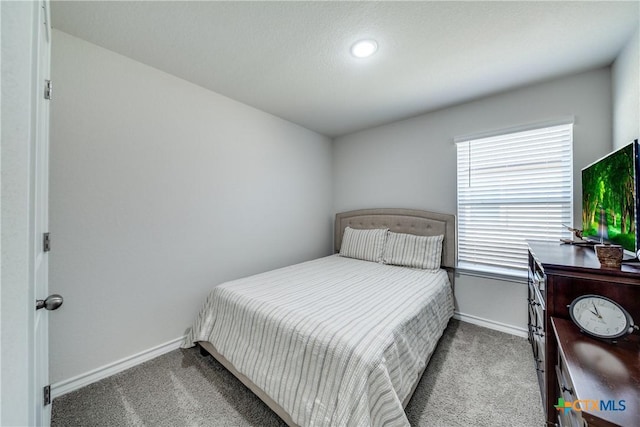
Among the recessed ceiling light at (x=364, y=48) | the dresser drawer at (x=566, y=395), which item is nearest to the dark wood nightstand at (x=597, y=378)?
the dresser drawer at (x=566, y=395)

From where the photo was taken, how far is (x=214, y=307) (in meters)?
1.95

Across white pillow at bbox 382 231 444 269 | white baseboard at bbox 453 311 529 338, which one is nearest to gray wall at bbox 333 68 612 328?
white baseboard at bbox 453 311 529 338

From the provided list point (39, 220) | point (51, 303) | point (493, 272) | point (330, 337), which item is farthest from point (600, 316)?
point (39, 220)

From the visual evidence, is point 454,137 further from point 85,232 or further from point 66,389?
point 66,389

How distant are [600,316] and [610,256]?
0.90 feet

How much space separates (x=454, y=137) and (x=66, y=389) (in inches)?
156

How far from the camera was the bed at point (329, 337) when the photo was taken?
113cm

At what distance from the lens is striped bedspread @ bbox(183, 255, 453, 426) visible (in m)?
1.13

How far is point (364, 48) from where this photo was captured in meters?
1.75

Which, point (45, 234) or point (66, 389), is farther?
point (66, 389)

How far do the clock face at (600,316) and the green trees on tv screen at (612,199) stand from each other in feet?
1.15

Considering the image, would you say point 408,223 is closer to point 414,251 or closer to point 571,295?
point 414,251

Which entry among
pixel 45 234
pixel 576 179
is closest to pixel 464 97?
pixel 576 179

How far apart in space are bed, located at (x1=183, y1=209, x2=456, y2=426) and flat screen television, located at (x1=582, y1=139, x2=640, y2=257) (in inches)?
43.5
